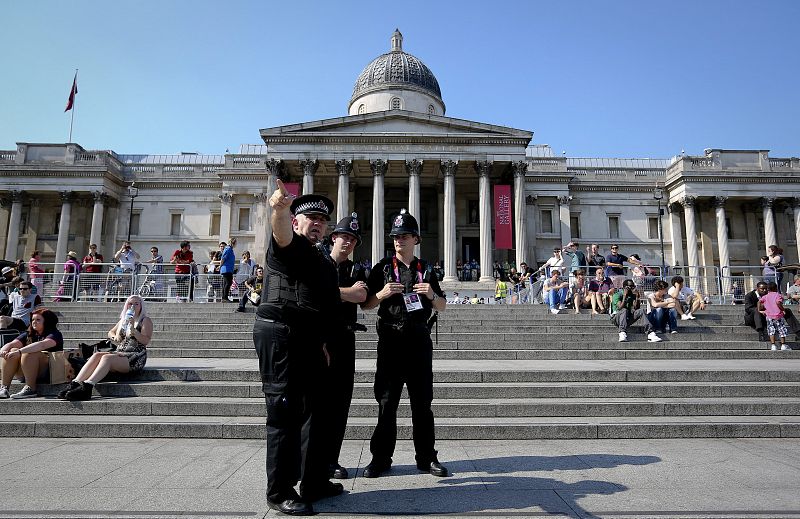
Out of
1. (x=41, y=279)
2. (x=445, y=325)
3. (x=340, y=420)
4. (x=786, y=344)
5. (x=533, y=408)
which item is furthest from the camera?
(x=41, y=279)

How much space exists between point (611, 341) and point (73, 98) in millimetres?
39755

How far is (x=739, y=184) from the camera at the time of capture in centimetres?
3528

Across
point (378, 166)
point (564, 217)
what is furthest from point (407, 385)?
point (564, 217)

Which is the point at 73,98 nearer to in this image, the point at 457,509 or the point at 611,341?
the point at 611,341

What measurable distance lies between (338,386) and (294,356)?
2.32 ft

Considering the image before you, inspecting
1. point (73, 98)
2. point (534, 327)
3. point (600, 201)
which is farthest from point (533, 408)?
point (73, 98)

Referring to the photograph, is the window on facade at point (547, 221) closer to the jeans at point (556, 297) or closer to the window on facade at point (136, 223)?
the jeans at point (556, 297)

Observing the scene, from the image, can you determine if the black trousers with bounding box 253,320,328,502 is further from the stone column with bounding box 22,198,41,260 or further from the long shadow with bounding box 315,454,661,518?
the stone column with bounding box 22,198,41,260

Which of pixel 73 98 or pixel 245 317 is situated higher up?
pixel 73 98

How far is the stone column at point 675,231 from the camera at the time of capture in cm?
3666

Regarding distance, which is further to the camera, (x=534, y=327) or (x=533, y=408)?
(x=534, y=327)

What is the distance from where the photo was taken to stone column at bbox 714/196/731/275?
34.6 metres

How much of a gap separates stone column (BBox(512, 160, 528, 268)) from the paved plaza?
24972mm

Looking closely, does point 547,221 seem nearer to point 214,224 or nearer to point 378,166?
point 378,166
